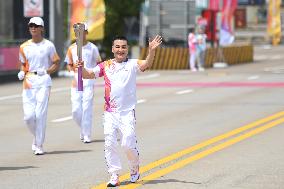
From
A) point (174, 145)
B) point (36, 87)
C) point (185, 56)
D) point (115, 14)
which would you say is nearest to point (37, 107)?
point (36, 87)

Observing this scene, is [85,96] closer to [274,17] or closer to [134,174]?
[134,174]

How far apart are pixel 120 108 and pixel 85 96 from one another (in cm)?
479

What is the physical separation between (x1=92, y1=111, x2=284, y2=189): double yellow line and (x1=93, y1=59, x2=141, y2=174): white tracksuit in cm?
37

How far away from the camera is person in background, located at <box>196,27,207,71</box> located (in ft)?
130

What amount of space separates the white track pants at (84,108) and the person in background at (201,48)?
975 inches

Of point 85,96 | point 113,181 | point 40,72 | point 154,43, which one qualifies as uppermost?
point 154,43

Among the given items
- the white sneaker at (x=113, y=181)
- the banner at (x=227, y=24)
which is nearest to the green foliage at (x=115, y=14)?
the banner at (x=227, y=24)

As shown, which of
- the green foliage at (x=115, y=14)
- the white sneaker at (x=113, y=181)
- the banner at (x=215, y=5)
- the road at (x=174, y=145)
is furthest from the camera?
the green foliage at (x=115, y=14)

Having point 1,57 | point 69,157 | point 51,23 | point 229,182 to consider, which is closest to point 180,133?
point 69,157

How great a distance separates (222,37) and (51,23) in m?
9.82

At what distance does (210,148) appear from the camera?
13078 mm

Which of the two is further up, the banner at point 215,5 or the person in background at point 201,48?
the banner at point 215,5

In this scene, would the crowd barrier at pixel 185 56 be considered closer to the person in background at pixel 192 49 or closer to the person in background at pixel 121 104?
the person in background at pixel 192 49

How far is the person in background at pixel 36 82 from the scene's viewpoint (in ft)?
42.4
